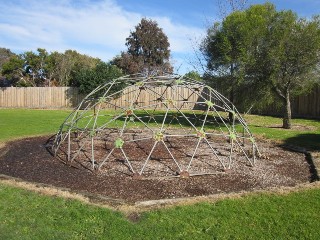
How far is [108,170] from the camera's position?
6957 millimetres

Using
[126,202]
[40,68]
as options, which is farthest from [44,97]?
[126,202]

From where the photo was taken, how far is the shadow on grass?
7.82m

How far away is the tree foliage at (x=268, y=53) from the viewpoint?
43.2 ft

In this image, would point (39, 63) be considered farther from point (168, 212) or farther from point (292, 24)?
point (168, 212)

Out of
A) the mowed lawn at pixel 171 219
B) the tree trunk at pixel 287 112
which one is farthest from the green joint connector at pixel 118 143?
the tree trunk at pixel 287 112

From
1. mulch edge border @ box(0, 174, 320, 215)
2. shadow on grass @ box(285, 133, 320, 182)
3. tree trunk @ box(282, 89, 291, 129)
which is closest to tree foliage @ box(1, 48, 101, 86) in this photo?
tree trunk @ box(282, 89, 291, 129)

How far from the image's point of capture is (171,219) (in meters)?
4.52

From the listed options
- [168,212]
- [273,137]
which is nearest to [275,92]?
[273,137]

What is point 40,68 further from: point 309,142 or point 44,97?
point 309,142

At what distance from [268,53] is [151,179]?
877cm

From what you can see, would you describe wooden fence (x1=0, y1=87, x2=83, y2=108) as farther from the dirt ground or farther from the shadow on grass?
the dirt ground

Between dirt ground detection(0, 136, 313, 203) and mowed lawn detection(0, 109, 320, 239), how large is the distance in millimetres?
672

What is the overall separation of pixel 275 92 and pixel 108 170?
31.6 feet

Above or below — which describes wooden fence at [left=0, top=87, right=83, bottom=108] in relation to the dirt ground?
above
